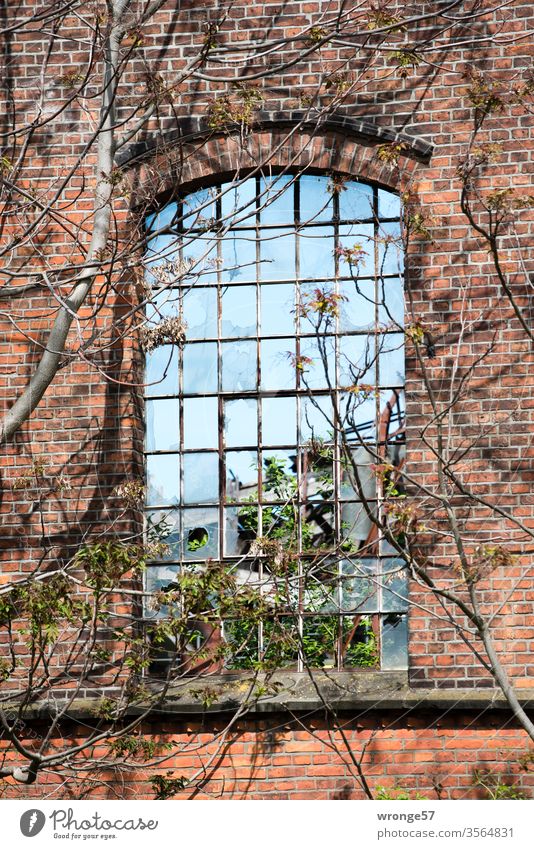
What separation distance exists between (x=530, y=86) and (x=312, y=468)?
2.78m

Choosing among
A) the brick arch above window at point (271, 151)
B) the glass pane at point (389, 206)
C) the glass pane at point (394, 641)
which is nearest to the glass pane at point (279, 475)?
the glass pane at point (394, 641)

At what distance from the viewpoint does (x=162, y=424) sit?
8.12 m

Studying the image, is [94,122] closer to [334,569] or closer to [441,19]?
[441,19]

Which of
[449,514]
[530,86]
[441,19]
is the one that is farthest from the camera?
[441,19]

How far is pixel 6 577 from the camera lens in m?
7.77

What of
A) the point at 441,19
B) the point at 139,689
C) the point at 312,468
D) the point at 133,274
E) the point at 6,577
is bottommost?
the point at 139,689

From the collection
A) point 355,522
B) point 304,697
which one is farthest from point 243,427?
point 304,697

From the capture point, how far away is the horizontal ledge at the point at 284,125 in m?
7.84

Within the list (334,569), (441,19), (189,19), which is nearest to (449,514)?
(334,569)

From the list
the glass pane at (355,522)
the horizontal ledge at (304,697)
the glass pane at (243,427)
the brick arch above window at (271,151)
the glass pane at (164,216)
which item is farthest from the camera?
the glass pane at (164,216)

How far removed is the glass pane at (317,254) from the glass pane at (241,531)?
162cm

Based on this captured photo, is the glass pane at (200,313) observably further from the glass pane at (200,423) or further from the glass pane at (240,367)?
the glass pane at (200,423)

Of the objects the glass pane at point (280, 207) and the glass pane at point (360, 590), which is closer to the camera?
the glass pane at point (360, 590)

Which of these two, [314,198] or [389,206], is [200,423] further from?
[389,206]
